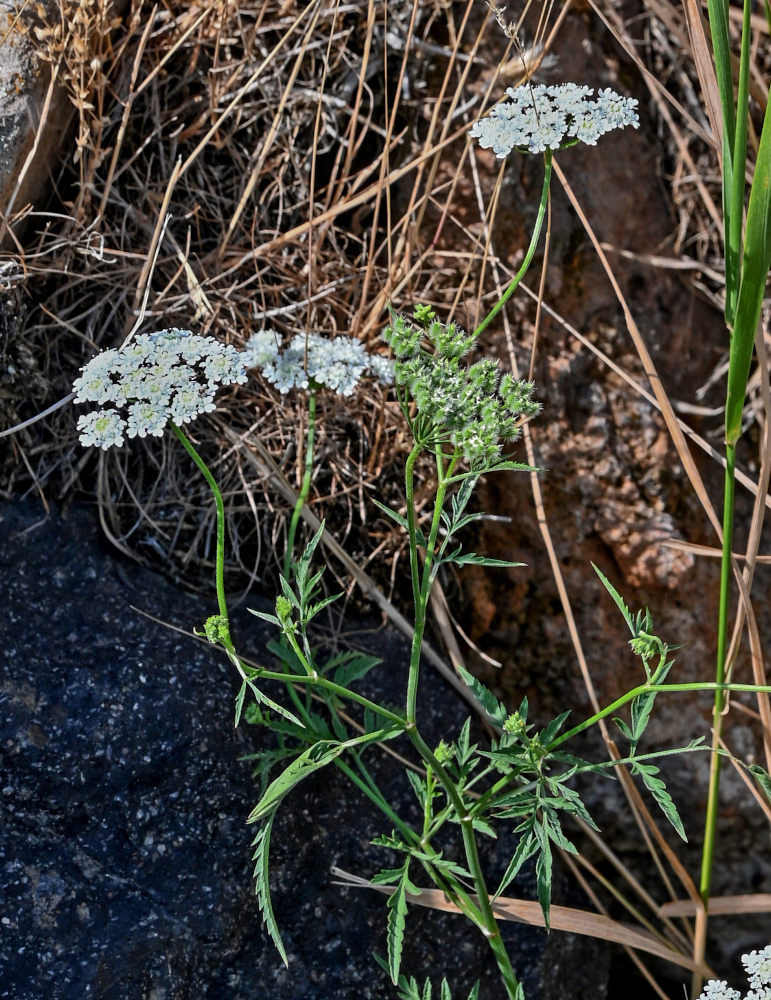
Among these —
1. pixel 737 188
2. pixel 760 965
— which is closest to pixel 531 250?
pixel 737 188

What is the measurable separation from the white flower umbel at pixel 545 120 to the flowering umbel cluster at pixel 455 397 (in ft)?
1.10

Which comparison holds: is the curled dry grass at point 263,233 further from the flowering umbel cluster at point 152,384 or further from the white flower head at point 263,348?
the flowering umbel cluster at point 152,384

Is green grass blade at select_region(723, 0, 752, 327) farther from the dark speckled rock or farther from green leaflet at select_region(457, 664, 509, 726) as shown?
the dark speckled rock

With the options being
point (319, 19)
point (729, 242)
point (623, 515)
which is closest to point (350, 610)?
point (623, 515)

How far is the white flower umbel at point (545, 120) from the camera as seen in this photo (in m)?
1.74

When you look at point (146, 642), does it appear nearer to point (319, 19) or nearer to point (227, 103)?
point (227, 103)

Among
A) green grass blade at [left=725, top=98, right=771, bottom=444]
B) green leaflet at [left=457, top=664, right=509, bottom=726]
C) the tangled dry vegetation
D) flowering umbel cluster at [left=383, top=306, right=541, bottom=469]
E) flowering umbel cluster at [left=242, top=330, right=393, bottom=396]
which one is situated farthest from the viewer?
the tangled dry vegetation

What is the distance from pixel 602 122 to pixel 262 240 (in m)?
0.99

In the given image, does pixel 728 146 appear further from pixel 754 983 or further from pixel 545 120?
pixel 754 983

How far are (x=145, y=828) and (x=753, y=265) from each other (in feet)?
5.17

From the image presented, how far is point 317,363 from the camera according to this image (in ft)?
6.41

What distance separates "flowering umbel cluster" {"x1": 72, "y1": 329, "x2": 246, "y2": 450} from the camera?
1.67 m

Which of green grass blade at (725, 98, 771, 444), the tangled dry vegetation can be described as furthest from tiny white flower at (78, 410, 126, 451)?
green grass blade at (725, 98, 771, 444)

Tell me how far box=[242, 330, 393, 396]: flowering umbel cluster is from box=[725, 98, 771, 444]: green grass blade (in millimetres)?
630
